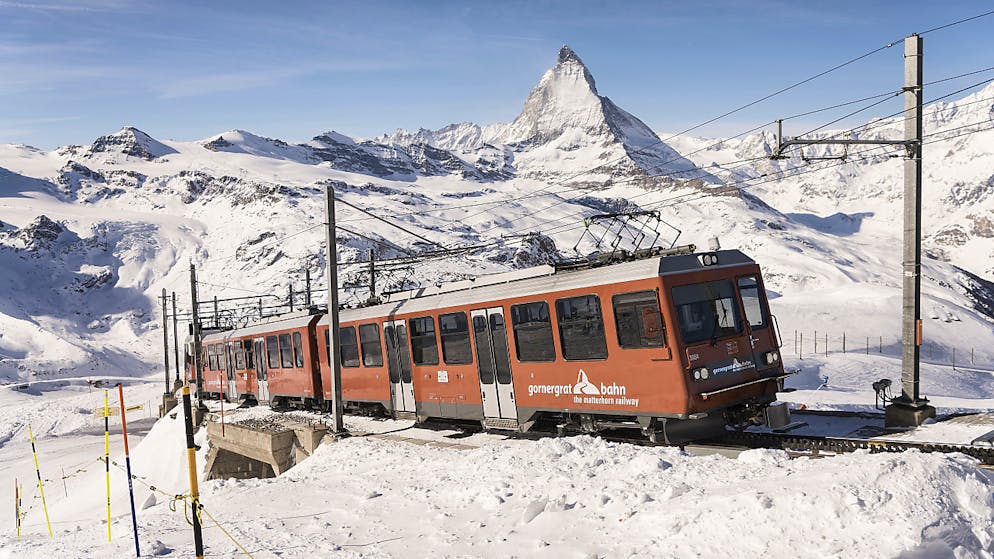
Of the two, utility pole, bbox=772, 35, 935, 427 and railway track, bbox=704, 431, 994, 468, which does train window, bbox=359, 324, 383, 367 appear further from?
utility pole, bbox=772, 35, 935, 427

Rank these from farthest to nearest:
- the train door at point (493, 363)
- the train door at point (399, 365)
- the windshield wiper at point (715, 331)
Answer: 1. the train door at point (399, 365)
2. the train door at point (493, 363)
3. the windshield wiper at point (715, 331)

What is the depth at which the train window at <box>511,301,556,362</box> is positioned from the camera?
49.3ft

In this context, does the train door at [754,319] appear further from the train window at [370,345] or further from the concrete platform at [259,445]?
the concrete platform at [259,445]

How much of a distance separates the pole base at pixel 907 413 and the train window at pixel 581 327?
5.72 metres

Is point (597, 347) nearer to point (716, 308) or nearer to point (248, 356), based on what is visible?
point (716, 308)

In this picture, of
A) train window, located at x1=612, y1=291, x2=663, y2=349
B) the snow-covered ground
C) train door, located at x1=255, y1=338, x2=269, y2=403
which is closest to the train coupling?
train window, located at x1=612, y1=291, x2=663, y2=349

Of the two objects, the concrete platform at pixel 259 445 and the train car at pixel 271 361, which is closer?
the concrete platform at pixel 259 445

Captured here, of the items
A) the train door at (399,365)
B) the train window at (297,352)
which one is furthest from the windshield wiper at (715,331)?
the train window at (297,352)

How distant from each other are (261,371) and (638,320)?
2211 centimetres

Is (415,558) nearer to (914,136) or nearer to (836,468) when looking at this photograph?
(836,468)

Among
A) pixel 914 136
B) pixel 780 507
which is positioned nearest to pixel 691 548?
pixel 780 507

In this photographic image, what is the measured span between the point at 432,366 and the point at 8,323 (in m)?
103

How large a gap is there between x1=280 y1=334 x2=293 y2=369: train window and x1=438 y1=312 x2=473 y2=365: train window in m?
11.4

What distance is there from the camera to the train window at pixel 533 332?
49.3ft
